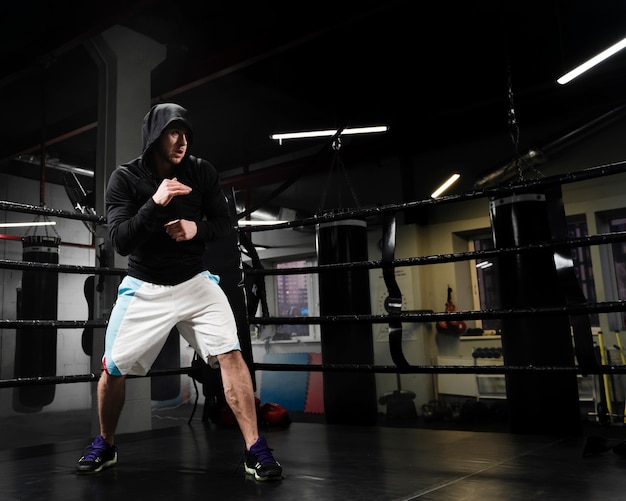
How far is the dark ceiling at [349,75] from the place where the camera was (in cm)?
416

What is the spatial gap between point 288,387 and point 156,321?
16.6 ft

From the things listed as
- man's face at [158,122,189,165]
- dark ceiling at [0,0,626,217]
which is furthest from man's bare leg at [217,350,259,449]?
dark ceiling at [0,0,626,217]

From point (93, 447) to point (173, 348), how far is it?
362 cm

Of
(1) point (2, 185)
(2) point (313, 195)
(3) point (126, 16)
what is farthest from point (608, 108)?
(1) point (2, 185)

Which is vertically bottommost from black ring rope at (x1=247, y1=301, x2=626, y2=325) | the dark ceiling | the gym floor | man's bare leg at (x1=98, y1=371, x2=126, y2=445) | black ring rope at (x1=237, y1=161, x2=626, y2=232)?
the gym floor

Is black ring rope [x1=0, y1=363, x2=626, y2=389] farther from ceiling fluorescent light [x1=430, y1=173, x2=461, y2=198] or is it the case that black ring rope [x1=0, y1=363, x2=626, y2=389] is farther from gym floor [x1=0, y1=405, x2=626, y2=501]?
ceiling fluorescent light [x1=430, y1=173, x2=461, y2=198]

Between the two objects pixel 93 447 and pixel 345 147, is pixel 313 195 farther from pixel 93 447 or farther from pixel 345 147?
pixel 93 447

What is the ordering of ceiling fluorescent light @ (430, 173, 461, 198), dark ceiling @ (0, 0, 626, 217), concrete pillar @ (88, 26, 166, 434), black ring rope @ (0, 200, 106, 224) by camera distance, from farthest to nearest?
1. ceiling fluorescent light @ (430, 173, 461, 198)
2. dark ceiling @ (0, 0, 626, 217)
3. concrete pillar @ (88, 26, 166, 434)
4. black ring rope @ (0, 200, 106, 224)

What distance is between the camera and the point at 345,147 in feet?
21.1

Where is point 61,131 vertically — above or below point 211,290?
above

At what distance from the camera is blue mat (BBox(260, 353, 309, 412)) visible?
647cm

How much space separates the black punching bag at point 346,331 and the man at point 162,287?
1.92 meters

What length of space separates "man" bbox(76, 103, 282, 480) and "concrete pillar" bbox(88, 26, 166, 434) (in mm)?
1952

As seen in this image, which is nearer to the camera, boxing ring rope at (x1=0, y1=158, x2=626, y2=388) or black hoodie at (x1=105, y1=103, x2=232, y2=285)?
black hoodie at (x1=105, y1=103, x2=232, y2=285)
